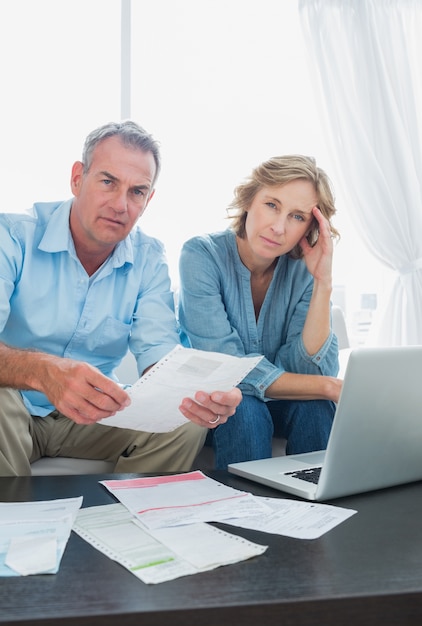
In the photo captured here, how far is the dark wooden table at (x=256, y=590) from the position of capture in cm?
67

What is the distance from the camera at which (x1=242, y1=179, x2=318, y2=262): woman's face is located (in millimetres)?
1962

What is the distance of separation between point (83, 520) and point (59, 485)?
0.23 meters

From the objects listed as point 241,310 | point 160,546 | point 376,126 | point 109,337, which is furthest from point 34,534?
point 376,126

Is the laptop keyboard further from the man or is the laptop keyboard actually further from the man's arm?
the man

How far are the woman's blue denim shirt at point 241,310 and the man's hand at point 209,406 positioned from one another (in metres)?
0.47

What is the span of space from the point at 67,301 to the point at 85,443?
1.31 feet

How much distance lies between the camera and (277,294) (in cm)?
210

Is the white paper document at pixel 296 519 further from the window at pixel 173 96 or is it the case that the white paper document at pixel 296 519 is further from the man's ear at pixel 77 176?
the window at pixel 173 96

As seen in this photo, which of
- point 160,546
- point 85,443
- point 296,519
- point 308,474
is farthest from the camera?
point 85,443

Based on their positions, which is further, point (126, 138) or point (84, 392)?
point (126, 138)

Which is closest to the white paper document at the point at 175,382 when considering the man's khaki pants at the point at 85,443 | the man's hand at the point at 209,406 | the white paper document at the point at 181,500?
the man's hand at the point at 209,406

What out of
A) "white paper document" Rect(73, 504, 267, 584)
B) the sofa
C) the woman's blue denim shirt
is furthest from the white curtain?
"white paper document" Rect(73, 504, 267, 584)

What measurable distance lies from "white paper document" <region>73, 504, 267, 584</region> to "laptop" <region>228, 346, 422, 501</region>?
0.27 meters

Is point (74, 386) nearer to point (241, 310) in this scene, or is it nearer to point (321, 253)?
point (241, 310)
